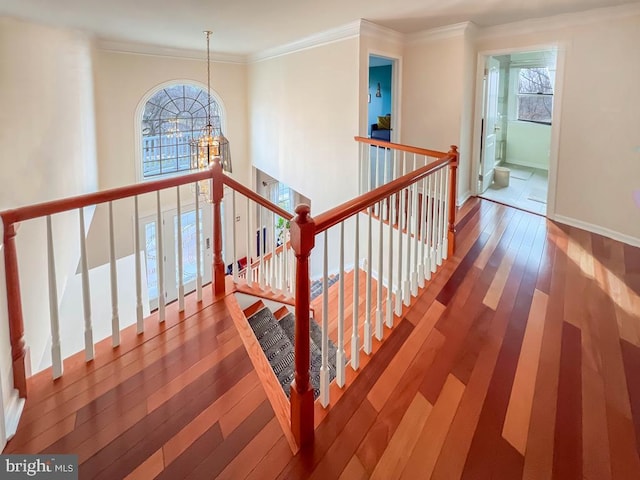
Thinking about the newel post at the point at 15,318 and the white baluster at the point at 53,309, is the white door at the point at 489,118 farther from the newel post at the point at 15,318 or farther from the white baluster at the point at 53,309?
the newel post at the point at 15,318

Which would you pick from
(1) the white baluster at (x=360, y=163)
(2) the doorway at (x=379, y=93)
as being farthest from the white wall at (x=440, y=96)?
(2) the doorway at (x=379, y=93)

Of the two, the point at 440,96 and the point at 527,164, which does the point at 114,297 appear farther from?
the point at 527,164

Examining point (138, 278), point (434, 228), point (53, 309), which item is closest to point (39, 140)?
point (138, 278)

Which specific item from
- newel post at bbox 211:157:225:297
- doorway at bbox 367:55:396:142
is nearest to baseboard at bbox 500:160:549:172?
doorway at bbox 367:55:396:142

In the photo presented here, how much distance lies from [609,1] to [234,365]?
454cm

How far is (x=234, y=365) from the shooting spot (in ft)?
7.09

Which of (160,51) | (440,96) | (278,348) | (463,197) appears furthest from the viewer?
(160,51)

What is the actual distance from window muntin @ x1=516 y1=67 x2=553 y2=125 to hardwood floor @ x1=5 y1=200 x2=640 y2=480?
20.9 feet

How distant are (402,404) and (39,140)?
11.6 ft

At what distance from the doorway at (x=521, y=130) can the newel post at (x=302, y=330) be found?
4.98 metres

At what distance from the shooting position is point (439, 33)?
198 inches

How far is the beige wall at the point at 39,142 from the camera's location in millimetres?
2793

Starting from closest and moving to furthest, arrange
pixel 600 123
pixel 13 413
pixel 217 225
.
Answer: pixel 13 413 < pixel 217 225 < pixel 600 123

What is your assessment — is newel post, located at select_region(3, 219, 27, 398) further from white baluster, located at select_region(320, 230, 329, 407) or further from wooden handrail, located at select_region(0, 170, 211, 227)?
white baluster, located at select_region(320, 230, 329, 407)
